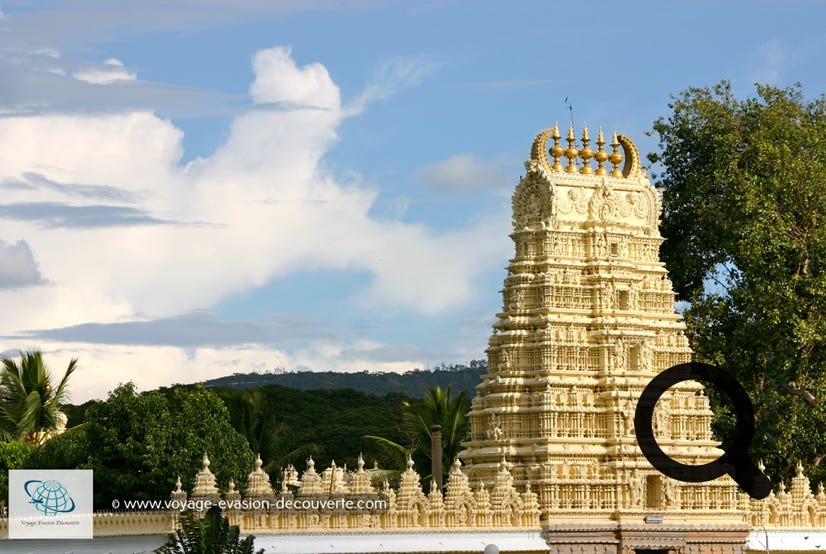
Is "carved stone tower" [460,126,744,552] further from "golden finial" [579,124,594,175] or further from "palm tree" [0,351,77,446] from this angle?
"palm tree" [0,351,77,446]

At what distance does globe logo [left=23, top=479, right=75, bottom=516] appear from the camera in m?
48.8

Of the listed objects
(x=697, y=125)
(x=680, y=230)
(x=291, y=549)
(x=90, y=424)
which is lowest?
(x=291, y=549)

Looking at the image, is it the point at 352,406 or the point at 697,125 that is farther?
the point at 352,406

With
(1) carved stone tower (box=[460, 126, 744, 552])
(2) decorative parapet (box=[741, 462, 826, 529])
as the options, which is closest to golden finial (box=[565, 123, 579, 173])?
(1) carved stone tower (box=[460, 126, 744, 552])

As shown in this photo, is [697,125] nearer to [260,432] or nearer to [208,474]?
[260,432]

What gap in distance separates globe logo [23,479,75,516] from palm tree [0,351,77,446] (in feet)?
57.4

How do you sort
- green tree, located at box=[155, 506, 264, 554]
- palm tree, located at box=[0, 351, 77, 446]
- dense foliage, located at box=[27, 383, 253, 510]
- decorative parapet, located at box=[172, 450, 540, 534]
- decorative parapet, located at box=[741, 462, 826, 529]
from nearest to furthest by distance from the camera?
green tree, located at box=[155, 506, 264, 554]
decorative parapet, located at box=[172, 450, 540, 534]
decorative parapet, located at box=[741, 462, 826, 529]
dense foliage, located at box=[27, 383, 253, 510]
palm tree, located at box=[0, 351, 77, 446]

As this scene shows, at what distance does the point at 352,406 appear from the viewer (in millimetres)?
109375

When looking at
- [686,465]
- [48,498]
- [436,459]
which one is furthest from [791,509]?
[48,498]

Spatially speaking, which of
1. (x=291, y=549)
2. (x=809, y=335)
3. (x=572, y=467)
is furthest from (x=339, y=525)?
(x=809, y=335)

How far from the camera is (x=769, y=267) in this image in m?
58.2

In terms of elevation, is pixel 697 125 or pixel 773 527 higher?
pixel 697 125

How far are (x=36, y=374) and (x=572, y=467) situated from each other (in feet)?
86.4

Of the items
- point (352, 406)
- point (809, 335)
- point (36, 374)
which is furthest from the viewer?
point (352, 406)
